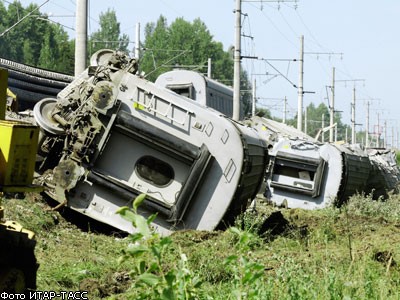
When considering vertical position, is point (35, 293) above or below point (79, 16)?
below

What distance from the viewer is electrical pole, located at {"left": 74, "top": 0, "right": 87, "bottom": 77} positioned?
16.8m

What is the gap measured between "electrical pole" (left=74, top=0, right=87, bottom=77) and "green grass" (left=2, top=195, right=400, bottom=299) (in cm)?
376

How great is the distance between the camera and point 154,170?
1305 centimetres

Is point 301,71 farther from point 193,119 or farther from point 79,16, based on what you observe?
point 193,119

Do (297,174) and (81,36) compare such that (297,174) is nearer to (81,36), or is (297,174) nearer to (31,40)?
(81,36)

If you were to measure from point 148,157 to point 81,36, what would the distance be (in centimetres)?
465

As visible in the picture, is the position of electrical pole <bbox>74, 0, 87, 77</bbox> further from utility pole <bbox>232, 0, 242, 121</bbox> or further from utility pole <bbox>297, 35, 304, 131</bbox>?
utility pole <bbox>297, 35, 304, 131</bbox>

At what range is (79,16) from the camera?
17.1 m

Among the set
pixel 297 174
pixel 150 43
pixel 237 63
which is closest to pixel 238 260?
pixel 297 174

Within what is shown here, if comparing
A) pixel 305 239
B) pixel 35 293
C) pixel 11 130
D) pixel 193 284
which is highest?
pixel 11 130

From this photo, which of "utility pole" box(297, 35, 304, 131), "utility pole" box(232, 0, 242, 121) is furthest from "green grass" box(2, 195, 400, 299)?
"utility pole" box(297, 35, 304, 131)

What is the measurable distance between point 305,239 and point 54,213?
3.69 meters

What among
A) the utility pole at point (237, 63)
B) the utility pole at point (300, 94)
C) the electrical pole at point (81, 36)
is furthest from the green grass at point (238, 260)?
the utility pole at point (300, 94)

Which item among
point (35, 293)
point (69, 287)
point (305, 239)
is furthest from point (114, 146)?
point (35, 293)
